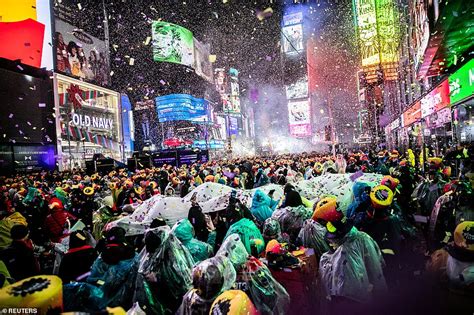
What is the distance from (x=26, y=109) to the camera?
29.5 meters

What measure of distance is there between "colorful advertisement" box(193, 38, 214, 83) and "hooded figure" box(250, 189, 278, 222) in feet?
197

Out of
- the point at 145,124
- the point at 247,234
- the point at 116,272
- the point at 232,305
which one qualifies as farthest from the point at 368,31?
the point at 145,124

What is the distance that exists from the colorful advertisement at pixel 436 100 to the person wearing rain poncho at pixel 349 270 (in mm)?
11809

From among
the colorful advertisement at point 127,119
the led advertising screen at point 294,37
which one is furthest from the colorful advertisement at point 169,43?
the led advertising screen at point 294,37

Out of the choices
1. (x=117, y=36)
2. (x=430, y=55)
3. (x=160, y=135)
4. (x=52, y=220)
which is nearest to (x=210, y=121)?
(x=160, y=135)

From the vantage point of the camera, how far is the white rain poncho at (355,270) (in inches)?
119

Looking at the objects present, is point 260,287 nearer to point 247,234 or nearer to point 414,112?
point 247,234

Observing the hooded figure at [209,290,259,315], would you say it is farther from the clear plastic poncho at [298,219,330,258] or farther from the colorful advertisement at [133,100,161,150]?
the colorful advertisement at [133,100,161,150]

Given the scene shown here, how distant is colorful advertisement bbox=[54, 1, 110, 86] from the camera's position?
36094 millimetres

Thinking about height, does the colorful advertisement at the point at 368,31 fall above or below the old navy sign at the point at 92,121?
above

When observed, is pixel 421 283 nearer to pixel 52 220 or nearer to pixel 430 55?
pixel 52 220

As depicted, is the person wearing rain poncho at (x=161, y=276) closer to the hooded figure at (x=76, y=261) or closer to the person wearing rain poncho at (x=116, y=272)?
the person wearing rain poncho at (x=116, y=272)
